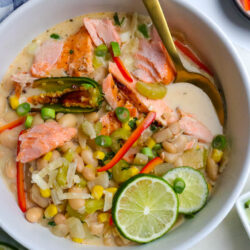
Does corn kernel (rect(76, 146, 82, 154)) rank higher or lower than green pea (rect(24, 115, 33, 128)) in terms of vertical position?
lower

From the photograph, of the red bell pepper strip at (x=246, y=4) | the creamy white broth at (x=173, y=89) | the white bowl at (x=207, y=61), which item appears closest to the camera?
the white bowl at (x=207, y=61)

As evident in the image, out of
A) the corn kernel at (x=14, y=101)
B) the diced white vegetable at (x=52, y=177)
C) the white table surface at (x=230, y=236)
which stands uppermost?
the corn kernel at (x=14, y=101)

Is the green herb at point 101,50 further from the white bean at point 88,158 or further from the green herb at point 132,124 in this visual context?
the white bean at point 88,158

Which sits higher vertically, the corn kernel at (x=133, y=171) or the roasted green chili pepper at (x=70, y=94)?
the roasted green chili pepper at (x=70, y=94)

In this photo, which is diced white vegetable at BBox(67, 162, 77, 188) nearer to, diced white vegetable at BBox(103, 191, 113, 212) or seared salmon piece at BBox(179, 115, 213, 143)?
diced white vegetable at BBox(103, 191, 113, 212)

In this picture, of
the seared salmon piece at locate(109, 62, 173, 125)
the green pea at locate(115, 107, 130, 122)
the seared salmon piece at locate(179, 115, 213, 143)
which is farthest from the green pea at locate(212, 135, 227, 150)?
the green pea at locate(115, 107, 130, 122)

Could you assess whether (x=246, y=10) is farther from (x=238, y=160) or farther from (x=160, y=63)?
(x=238, y=160)

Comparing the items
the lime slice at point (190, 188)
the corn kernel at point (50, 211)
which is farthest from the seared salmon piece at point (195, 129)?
the corn kernel at point (50, 211)
